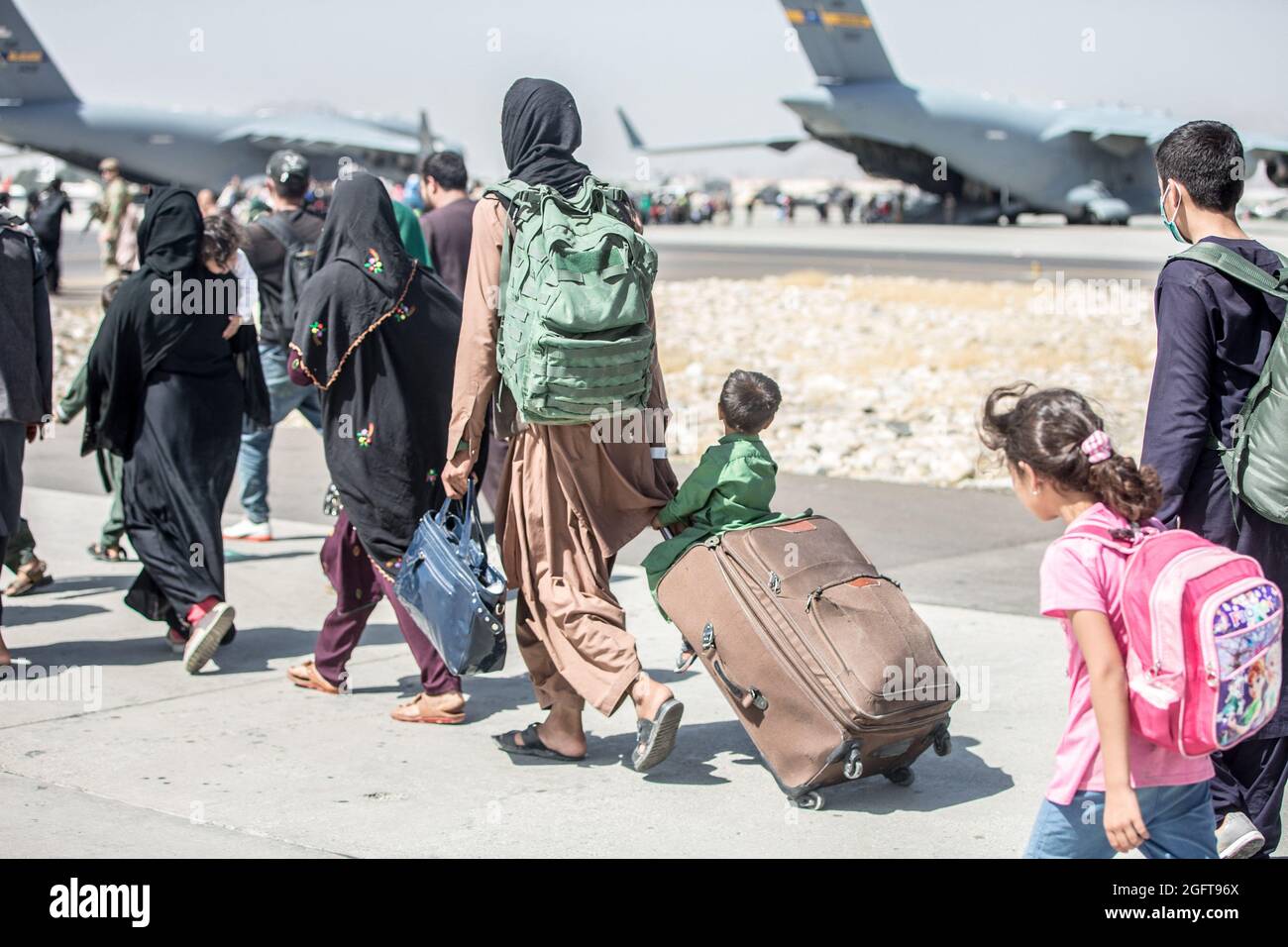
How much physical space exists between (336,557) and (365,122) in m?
53.8

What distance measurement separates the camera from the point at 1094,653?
2.81 meters

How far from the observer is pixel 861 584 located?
4477 mm

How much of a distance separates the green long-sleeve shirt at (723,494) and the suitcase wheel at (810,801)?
80 centimetres

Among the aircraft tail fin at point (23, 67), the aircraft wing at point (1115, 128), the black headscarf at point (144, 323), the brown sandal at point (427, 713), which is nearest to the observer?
the brown sandal at point (427, 713)

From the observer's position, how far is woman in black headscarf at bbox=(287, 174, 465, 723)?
521 cm

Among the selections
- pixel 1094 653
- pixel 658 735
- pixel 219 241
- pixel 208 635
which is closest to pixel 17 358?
pixel 219 241

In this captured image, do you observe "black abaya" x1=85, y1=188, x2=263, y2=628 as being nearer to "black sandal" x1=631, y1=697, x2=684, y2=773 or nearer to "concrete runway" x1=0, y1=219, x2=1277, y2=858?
"concrete runway" x1=0, y1=219, x2=1277, y2=858

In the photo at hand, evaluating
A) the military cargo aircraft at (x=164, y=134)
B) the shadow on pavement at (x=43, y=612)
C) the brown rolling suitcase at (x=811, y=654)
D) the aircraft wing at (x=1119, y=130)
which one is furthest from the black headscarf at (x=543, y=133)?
the aircraft wing at (x=1119, y=130)

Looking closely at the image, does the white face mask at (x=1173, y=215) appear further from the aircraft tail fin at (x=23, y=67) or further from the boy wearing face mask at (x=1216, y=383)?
the aircraft tail fin at (x=23, y=67)

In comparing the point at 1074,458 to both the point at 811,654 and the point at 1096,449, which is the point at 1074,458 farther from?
the point at 811,654

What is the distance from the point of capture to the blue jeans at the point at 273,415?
7996mm

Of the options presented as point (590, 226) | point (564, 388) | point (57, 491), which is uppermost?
point (590, 226)
